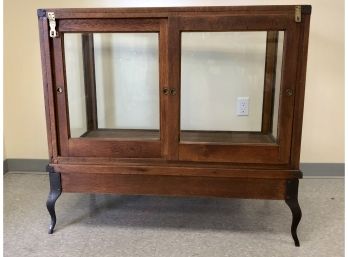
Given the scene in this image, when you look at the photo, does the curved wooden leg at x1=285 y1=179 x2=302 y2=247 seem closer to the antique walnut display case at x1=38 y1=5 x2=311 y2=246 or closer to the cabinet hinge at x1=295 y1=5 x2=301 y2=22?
the antique walnut display case at x1=38 y1=5 x2=311 y2=246

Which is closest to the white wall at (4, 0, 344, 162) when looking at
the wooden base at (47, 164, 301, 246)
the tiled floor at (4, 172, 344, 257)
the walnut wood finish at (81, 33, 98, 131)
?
the tiled floor at (4, 172, 344, 257)

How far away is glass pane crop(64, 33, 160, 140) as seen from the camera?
4.17ft

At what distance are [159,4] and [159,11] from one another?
28.7 inches

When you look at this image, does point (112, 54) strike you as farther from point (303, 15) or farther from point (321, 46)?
point (321, 46)

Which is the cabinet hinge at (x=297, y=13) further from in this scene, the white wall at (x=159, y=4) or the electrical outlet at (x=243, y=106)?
the white wall at (x=159, y=4)

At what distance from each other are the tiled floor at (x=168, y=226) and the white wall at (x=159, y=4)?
12.4 inches

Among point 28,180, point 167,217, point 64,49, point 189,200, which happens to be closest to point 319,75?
point 189,200

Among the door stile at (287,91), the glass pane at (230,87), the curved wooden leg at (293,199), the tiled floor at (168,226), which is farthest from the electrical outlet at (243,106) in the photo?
the tiled floor at (168,226)

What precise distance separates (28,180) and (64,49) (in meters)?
1.10

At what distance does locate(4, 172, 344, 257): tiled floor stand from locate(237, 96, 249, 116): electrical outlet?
52cm

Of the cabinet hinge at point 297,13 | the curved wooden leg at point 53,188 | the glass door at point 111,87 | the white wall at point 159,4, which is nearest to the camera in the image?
the cabinet hinge at point 297,13

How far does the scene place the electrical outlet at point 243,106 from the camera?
53.2 inches

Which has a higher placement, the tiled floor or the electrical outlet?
the electrical outlet

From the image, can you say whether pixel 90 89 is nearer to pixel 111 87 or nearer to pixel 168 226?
pixel 111 87
